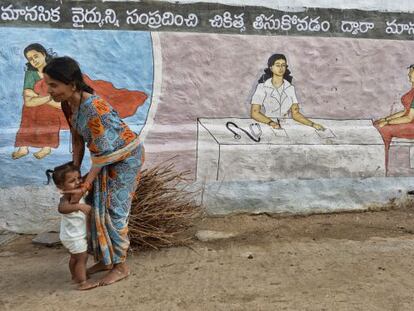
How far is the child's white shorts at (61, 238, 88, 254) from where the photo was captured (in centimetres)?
337

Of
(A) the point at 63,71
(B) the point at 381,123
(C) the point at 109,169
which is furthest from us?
(B) the point at 381,123

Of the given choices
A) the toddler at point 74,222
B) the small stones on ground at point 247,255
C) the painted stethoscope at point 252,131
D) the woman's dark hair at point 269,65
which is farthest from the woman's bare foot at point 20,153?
the woman's dark hair at point 269,65

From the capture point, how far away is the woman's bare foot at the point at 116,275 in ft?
11.6

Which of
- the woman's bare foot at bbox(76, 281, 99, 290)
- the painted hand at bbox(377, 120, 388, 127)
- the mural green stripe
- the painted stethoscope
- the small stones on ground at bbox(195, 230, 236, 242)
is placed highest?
the mural green stripe

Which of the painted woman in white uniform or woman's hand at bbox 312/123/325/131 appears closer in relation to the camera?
the painted woman in white uniform

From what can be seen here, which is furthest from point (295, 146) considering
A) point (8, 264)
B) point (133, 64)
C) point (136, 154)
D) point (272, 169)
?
point (8, 264)

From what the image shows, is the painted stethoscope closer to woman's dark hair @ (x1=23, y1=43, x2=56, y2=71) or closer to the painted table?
the painted table

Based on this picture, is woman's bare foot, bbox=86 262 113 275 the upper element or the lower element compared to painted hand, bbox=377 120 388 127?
lower

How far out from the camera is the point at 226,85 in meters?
5.07

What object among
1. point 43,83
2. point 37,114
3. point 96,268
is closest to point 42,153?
point 37,114

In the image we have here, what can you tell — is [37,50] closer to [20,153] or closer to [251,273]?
[20,153]

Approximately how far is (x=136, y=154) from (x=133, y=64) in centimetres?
162

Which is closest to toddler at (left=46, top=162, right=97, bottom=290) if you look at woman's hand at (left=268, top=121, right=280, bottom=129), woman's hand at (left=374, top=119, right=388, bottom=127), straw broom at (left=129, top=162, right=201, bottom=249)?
straw broom at (left=129, top=162, right=201, bottom=249)

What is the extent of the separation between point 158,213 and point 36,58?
69.6 inches
